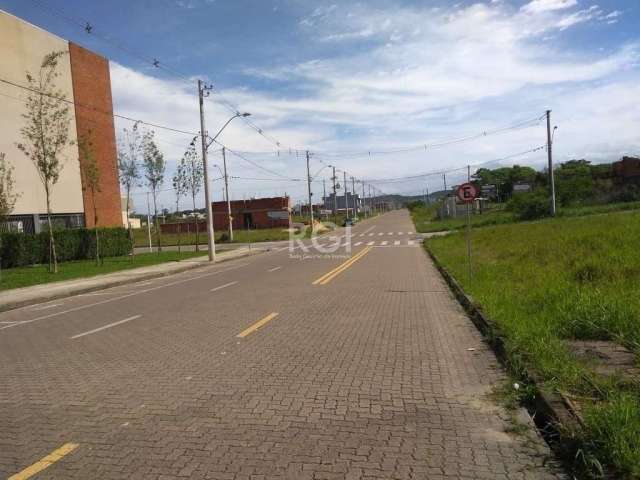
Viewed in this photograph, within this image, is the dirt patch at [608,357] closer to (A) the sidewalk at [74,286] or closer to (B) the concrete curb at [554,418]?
(B) the concrete curb at [554,418]

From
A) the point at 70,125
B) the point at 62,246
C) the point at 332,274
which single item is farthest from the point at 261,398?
the point at 70,125

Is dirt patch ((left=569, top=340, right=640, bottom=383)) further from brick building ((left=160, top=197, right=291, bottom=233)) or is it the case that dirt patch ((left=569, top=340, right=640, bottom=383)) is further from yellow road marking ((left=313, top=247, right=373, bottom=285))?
brick building ((left=160, top=197, right=291, bottom=233))

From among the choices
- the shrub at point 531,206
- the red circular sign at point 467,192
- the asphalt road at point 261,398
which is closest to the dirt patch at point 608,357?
the asphalt road at point 261,398

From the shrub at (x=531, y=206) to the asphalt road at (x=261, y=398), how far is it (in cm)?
3976

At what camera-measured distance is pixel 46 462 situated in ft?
13.7

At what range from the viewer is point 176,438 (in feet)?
14.8

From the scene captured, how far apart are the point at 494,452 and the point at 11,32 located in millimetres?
41024

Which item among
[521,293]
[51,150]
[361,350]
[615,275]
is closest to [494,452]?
[361,350]

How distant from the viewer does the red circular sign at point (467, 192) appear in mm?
14016

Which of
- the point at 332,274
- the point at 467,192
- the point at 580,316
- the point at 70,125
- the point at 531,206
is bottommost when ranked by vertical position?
the point at 332,274

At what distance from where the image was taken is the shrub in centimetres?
4675

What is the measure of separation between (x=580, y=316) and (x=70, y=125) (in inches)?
1666

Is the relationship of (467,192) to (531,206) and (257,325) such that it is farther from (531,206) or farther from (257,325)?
(531,206)

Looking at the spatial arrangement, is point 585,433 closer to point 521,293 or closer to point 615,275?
point 521,293
